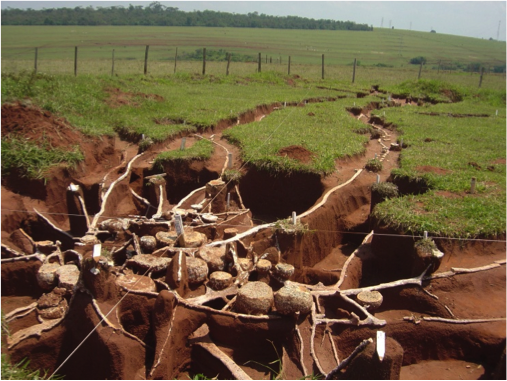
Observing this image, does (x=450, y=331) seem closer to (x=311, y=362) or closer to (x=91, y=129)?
(x=311, y=362)

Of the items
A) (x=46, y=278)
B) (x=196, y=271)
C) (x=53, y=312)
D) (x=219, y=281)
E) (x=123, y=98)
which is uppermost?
(x=123, y=98)

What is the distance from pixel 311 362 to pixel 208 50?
5238 cm

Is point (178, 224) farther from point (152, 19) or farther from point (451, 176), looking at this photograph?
point (152, 19)

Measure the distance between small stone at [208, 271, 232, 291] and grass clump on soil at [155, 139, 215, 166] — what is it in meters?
6.33

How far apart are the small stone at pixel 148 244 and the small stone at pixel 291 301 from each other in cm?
282

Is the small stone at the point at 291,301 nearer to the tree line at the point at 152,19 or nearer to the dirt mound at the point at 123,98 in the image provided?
the dirt mound at the point at 123,98

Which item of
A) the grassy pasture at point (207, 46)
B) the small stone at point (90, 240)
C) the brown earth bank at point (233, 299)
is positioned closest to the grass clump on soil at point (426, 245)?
the brown earth bank at point (233, 299)

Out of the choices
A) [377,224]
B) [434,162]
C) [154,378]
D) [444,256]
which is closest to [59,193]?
[154,378]

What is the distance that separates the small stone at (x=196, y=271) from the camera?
297 inches

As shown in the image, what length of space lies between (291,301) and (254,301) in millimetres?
554

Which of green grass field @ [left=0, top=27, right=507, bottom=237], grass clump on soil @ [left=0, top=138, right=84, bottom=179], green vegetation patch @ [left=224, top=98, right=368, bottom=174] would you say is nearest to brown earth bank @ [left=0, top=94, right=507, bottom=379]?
grass clump on soil @ [left=0, top=138, right=84, bottom=179]

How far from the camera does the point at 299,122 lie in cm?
1766

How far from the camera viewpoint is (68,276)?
→ 7.64m

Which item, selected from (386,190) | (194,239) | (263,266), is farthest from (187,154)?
(263,266)
